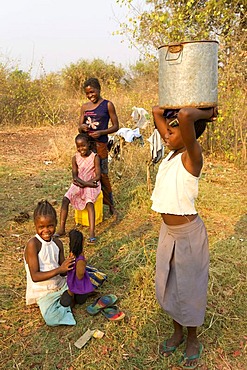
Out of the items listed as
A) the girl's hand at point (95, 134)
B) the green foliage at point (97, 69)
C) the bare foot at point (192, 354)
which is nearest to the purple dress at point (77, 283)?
the bare foot at point (192, 354)

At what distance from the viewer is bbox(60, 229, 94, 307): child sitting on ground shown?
2.28 m

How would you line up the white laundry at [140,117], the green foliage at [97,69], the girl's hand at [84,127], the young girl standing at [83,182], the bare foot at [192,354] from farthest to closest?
the green foliage at [97,69] → the white laundry at [140,117] → the girl's hand at [84,127] → the young girl standing at [83,182] → the bare foot at [192,354]

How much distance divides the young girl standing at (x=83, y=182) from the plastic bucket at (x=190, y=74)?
72.6 inches

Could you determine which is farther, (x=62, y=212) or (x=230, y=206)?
(x=230, y=206)

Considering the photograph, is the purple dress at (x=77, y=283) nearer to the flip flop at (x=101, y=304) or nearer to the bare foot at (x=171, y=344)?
the flip flop at (x=101, y=304)

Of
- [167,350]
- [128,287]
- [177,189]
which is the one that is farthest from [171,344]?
[177,189]

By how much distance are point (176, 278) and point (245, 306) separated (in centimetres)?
87

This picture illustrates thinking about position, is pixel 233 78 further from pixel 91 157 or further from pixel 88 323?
pixel 88 323

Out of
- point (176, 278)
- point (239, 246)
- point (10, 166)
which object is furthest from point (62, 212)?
point (10, 166)

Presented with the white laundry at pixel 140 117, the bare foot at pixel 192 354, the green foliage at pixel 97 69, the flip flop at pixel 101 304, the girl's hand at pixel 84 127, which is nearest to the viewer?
the bare foot at pixel 192 354

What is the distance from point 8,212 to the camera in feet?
13.8

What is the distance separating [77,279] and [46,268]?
214 millimetres

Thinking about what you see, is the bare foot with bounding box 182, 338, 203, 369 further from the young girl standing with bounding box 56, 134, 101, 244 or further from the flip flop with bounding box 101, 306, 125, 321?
the young girl standing with bounding box 56, 134, 101, 244

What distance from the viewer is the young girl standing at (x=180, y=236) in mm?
1788
